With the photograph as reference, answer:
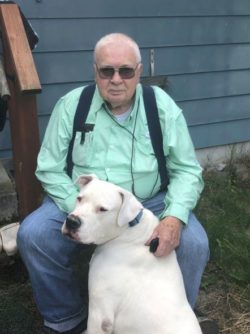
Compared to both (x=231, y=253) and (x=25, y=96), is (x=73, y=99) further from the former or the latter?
(x=231, y=253)

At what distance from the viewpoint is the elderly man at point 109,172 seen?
283cm

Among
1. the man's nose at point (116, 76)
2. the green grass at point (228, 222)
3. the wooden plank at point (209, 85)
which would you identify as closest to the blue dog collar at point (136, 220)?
the man's nose at point (116, 76)

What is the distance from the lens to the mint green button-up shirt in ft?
9.61

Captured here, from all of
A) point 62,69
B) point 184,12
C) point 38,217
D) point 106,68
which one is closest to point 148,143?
point 106,68

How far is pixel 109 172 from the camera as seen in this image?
9.59 feet

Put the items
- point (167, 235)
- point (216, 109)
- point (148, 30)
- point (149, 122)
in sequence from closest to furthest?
point (167, 235) < point (149, 122) < point (148, 30) < point (216, 109)

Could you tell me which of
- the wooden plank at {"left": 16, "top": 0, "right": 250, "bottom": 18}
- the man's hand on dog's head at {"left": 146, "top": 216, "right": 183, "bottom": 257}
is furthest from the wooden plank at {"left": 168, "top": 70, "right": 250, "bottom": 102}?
the man's hand on dog's head at {"left": 146, "top": 216, "right": 183, "bottom": 257}

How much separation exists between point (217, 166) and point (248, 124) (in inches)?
21.7

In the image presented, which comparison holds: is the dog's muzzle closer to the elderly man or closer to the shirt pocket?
the elderly man

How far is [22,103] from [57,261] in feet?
2.93

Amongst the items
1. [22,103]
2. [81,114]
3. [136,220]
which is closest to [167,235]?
[136,220]

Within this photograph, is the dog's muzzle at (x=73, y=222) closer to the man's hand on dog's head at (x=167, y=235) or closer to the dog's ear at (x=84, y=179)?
the dog's ear at (x=84, y=179)

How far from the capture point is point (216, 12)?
16.1 feet

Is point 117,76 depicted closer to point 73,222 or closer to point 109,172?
point 109,172
